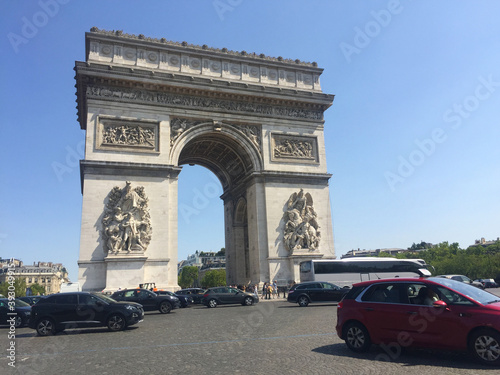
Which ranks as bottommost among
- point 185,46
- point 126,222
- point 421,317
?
point 421,317

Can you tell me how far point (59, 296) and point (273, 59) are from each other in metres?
23.3

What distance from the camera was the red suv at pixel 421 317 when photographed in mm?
6395

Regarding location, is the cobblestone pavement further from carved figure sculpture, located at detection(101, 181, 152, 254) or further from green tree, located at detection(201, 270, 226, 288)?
green tree, located at detection(201, 270, 226, 288)

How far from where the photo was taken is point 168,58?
27.3 meters

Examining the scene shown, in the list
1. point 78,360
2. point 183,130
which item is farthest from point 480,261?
point 78,360

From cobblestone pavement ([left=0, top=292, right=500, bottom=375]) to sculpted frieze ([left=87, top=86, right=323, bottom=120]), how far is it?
Result: 17.4 metres

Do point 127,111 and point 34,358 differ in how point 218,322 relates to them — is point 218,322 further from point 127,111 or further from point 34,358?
point 127,111

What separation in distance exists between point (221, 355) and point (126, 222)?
1712cm

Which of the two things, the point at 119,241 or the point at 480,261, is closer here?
the point at 119,241

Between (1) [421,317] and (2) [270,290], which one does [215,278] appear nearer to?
(2) [270,290]

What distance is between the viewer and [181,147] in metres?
26.7

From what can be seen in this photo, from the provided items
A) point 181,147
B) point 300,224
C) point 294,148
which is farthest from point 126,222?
point 294,148

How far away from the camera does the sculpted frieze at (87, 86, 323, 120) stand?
25.3 meters

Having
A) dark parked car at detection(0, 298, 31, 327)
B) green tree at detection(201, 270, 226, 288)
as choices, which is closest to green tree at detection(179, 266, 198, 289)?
green tree at detection(201, 270, 226, 288)
